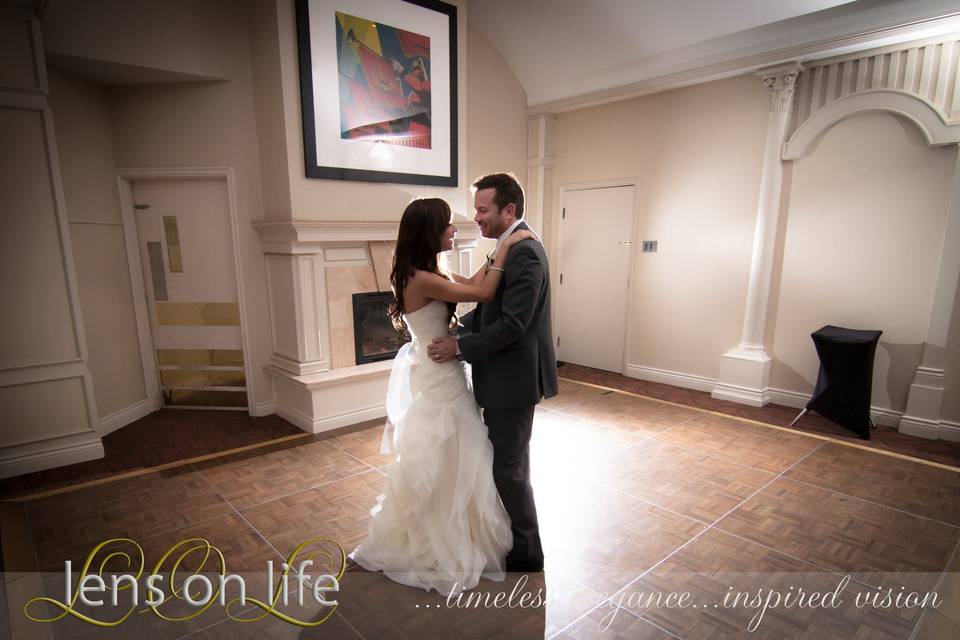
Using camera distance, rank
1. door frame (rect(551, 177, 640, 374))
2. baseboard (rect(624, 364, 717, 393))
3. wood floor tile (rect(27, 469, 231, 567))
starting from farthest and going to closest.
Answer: door frame (rect(551, 177, 640, 374))
baseboard (rect(624, 364, 717, 393))
wood floor tile (rect(27, 469, 231, 567))

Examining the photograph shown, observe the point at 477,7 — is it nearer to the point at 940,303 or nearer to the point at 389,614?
the point at 940,303

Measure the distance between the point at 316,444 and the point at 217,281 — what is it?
5.57 feet

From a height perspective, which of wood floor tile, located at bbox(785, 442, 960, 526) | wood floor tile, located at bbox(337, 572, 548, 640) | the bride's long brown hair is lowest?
wood floor tile, located at bbox(785, 442, 960, 526)

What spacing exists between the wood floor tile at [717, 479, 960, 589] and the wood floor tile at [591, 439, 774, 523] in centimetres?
11

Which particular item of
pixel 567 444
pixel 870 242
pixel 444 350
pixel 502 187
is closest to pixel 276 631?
pixel 444 350

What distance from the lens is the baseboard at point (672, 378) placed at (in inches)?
201

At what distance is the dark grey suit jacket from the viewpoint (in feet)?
6.66

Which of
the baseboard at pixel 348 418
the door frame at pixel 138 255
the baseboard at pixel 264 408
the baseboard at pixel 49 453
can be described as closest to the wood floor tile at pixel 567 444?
the baseboard at pixel 348 418

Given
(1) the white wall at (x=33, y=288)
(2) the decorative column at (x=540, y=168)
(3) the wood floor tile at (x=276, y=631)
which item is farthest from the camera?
(2) the decorative column at (x=540, y=168)

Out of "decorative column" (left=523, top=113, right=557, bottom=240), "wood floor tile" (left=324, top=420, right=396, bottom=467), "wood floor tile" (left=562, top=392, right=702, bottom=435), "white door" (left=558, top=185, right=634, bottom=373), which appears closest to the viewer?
"wood floor tile" (left=324, top=420, right=396, bottom=467)

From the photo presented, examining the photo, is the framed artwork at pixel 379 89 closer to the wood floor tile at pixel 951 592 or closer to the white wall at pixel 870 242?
the white wall at pixel 870 242

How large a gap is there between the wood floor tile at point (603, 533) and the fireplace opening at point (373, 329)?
1.93 meters

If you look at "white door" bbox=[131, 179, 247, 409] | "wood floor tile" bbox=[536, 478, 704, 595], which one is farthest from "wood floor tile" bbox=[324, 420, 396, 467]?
"white door" bbox=[131, 179, 247, 409]

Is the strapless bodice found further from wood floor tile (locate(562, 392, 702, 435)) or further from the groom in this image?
wood floor tile (locate(562, 392, 702, 435))
